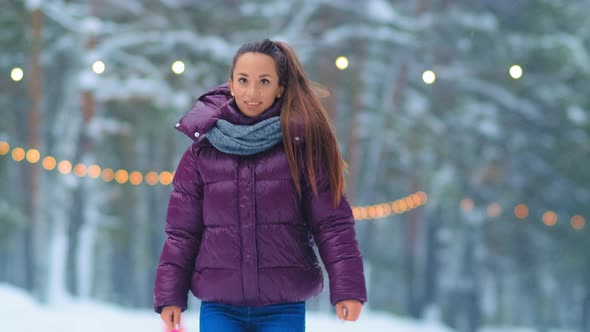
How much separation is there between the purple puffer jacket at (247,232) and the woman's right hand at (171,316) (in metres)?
0.02

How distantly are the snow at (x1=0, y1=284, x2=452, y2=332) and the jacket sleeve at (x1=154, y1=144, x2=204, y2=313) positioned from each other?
3224 mm

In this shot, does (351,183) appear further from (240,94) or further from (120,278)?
(240,94)

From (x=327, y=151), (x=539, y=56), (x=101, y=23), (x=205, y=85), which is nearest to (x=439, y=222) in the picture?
(x=539, y=56)

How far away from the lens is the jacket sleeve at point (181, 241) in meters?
2.41

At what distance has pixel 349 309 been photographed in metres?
2.38

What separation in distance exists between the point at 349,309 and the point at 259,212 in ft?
1.05

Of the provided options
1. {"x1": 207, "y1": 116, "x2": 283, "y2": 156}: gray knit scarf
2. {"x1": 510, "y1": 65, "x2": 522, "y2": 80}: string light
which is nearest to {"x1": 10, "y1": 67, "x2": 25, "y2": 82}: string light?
{"x1": 510, "y1": 65, "x2": 522, "y2": 80}: string light

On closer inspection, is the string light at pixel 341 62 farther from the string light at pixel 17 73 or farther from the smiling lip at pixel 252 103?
the smiling lip at pixel 252 103

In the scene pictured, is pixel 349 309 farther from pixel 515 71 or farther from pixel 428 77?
pixel 515 71

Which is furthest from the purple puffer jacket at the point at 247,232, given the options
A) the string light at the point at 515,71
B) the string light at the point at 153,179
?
the string light at the point at 515,71

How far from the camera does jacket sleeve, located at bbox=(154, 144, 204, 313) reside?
2406mm

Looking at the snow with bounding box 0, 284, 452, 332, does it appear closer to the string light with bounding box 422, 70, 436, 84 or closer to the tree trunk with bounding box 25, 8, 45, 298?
the tree trunk with bounding box 25, 8, 45, 298

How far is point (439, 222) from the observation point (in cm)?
572

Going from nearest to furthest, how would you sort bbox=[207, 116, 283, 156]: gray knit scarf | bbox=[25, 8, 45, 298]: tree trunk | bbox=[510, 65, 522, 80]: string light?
bbox=[207, 116, 283, 156]: gray knit scarf
bbox=[25, 8, 45, 298]: tree trunk
bbox=[510, 65, 522, 80]: string light
